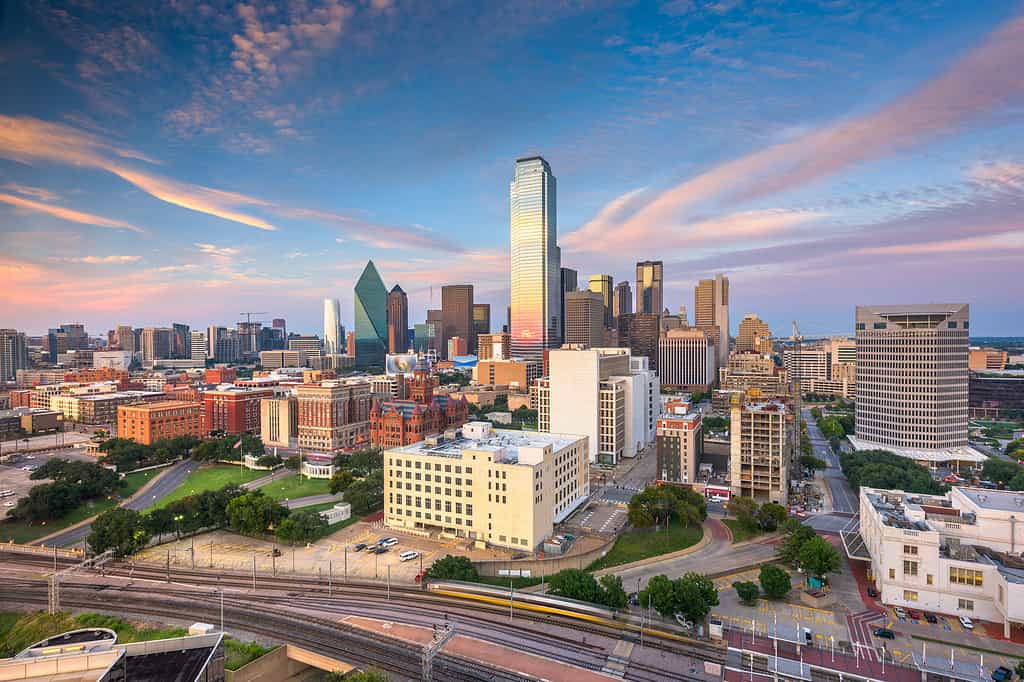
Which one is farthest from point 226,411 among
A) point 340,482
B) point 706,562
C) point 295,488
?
point 706,562

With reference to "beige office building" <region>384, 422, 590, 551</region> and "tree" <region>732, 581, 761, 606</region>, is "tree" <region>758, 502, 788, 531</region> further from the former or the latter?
"beige office building" <region>384, 422, 590, 551</region>

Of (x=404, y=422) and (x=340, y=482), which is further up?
(x=404, y=422)

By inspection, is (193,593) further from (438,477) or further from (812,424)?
(812,424)

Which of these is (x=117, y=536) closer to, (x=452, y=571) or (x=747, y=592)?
(x=452, y=571)

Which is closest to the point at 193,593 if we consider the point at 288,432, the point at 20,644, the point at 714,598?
the point at 20,644

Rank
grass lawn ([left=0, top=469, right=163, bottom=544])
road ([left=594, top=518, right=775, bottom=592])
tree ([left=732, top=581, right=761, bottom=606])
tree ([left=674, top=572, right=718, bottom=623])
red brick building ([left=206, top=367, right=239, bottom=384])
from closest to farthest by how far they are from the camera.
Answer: tree ([left=674, top=572, right=718, bottom=623]) → tree ([left=732, top=581, right=761, bottom=606]) → road ([left=594, top=518, right=775, bottom=592]) → grass lawn ([left=0, top=469, right=163, bottom=544]) → red brick building ([left=206, top=367, right=239, bottom=384])

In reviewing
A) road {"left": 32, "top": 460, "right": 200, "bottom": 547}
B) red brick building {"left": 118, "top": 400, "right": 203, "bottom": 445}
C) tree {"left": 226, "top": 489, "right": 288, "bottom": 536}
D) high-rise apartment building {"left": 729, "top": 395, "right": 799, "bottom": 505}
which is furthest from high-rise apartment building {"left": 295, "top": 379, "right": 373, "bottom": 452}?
high-rise apartment building {"left": 729, "top": 395, "right": 799, "bottom": 505}

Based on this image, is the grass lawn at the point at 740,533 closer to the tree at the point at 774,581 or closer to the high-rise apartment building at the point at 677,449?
→ the tree at the point at 774,581
